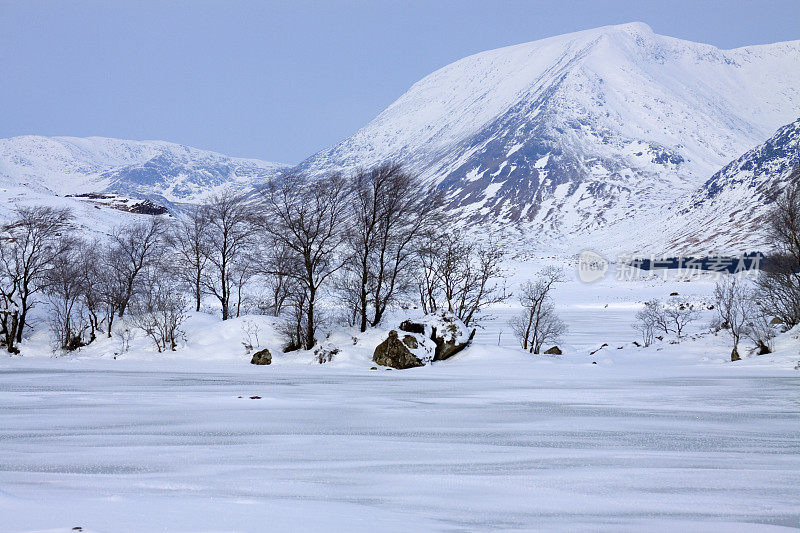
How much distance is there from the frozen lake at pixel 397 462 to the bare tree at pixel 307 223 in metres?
17.7

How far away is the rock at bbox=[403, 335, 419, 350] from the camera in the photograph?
28.2m

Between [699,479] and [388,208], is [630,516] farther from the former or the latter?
[388,208]

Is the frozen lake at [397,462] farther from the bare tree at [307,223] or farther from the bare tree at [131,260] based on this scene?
the bare tree at [131,260]

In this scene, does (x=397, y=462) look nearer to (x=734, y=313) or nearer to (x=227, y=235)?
(x=734, y=313)

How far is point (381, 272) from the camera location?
3303cm

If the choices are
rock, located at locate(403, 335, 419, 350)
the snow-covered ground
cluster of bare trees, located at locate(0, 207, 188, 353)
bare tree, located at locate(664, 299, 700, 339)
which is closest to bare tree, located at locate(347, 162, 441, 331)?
rock, located at locate(403, 335, 419, 350)

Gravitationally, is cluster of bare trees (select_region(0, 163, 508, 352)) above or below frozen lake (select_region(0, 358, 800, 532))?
above

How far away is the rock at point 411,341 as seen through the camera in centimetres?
2816

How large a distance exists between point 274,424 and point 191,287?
37886mm

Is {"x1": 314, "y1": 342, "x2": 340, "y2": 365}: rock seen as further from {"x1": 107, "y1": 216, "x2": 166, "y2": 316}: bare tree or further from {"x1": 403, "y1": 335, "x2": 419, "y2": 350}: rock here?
{"x1": 107, "y1": 216, "x2": 166, "y2": 316}: bare tree

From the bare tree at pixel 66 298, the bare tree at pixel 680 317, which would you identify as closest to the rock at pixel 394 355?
the bare tree at pixel 66 298

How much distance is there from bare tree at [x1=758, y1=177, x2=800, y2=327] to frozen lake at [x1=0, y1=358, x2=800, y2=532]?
84.9ft

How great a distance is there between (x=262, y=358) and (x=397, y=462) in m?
24.2

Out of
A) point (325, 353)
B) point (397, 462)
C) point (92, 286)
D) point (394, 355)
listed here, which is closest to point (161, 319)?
point (92, 286)
